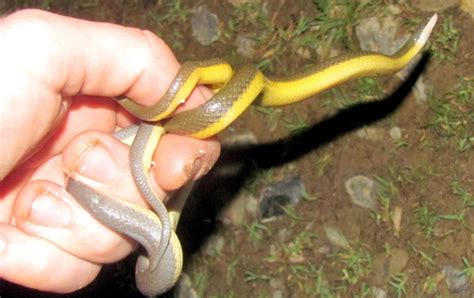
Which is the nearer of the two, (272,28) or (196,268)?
(196,268)

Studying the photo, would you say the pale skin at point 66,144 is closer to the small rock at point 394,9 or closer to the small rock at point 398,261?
the small rock at point 398,261

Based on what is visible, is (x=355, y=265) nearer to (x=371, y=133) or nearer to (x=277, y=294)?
(x=277, y=294)

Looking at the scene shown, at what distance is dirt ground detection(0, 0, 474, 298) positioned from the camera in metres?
4.36

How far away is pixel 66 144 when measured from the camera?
3150 millimetres

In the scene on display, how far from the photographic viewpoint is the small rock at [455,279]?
13.8ft

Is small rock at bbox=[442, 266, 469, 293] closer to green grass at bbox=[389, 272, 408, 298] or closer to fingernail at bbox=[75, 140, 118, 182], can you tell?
green grass at bbox=[389, 272, 408, 298]

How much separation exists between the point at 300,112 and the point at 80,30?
234 centimetres

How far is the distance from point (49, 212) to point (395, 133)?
7.71ft

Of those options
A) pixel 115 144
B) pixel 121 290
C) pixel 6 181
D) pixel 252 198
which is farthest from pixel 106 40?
pixel 121 290

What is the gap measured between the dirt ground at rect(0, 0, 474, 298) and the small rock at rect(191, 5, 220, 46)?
0.69 ft

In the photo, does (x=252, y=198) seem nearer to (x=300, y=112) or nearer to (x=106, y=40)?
(x=300, y=112)

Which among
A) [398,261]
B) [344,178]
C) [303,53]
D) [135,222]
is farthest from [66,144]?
[303,53]

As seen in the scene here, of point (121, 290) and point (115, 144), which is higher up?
point (115, 144)

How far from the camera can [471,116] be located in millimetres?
4453
